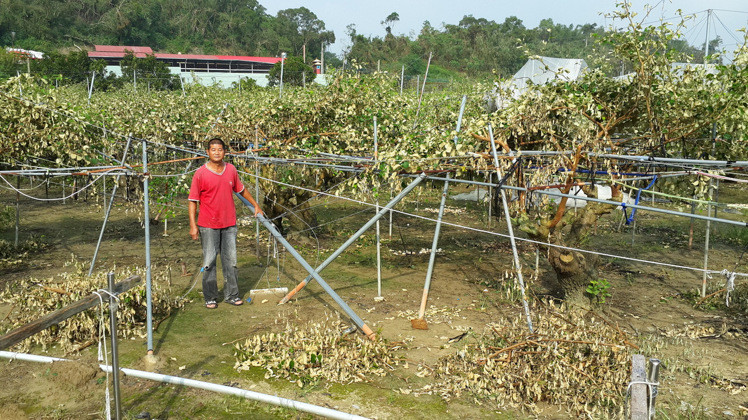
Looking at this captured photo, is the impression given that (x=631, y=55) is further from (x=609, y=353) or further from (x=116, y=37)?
(x=116, y=37)

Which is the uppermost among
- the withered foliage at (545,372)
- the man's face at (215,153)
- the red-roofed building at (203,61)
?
the red-roofed building at (203,61)

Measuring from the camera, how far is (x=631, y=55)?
7.19m

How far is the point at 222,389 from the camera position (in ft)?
16.5

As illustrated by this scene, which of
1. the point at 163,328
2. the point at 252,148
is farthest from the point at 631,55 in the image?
the point at 163,328

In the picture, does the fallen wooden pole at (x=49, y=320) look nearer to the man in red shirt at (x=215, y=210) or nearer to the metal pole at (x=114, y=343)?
the metal pole at (x=114, y=343)

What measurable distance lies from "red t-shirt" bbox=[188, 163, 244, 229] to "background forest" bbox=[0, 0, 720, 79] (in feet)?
144

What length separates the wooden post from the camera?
2996 mm

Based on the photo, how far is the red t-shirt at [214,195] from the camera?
23.4 feet

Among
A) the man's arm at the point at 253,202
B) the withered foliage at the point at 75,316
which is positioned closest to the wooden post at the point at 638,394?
the man's arm at the point at 253,202

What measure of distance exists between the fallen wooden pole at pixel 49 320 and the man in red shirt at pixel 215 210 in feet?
9.35

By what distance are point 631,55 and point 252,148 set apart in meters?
5.80

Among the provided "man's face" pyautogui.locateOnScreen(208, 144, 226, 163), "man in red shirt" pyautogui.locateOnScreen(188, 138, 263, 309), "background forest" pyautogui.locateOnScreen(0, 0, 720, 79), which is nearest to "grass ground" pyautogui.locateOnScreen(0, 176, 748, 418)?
"man in red shirt" pyautogui.locateOnScreen(188, 138, 263, 309)

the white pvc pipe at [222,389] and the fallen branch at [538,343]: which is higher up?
the fallen branch at [538,343]

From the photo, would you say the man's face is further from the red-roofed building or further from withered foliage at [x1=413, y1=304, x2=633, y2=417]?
the red-roofed building
